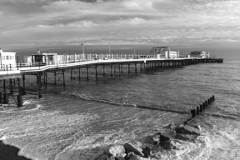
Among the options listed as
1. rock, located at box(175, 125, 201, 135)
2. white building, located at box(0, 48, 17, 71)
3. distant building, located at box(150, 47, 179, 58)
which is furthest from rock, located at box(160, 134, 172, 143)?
distant building, located at box(150, 47, 179, 58)

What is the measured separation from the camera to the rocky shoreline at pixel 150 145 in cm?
1037

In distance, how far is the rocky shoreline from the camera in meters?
10.4

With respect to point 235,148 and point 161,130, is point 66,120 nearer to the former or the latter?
point 161,130

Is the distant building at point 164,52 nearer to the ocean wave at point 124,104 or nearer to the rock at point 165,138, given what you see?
the ocean wave at point 124,104

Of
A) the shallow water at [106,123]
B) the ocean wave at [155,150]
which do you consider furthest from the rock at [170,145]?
the shallow water at [106,123]

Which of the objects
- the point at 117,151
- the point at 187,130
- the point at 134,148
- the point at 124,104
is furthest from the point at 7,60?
the point at 187,130

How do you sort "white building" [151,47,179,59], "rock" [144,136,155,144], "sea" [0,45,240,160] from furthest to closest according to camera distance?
"white building" [151,47,179,59]
"rock" [144,136,155,144]
"sea" [0,45,240,160]

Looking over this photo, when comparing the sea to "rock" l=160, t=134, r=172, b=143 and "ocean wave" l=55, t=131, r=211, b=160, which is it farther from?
"rock" l=160, t=134, r=172, b=143

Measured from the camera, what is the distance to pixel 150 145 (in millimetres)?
12305

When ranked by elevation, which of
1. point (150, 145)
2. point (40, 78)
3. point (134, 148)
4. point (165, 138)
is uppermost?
point (40, 78)

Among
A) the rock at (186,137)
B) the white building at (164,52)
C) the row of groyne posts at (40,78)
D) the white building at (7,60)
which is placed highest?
the white building at (164,52)

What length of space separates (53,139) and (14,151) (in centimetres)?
237

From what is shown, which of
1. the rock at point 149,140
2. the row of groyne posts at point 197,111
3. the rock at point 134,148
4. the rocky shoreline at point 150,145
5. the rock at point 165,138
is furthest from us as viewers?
the row of groyne posts at point 197,111

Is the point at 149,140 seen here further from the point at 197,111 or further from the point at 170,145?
the point at 197,111
